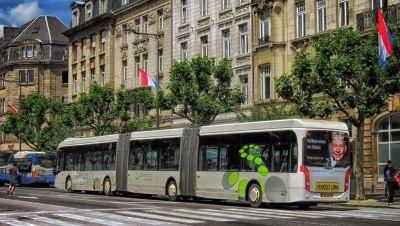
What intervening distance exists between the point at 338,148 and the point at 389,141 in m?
12.4

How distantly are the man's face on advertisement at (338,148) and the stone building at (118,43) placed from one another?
26.5 metres

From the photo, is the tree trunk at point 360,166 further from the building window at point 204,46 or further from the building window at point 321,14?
the building window at point 204,46

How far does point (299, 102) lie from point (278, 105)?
465 inches

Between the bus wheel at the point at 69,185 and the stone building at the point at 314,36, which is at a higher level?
the stone building at the point at 314,36

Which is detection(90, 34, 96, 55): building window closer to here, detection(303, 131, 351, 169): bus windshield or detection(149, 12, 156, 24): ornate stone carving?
detection(149, 12, 156, 24): ornate stone carving

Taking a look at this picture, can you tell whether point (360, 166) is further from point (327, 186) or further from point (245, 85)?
point (245, 85)

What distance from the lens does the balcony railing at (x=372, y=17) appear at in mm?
34125

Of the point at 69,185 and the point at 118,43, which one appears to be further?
the point at 118,43

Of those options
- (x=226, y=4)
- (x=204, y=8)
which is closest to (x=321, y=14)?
(x=226, y=4)

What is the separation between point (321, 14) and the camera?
3966 cm

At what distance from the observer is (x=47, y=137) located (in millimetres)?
64125

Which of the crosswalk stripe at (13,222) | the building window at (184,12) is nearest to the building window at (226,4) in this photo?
the building window at (184,12)

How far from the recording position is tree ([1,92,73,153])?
61.9m

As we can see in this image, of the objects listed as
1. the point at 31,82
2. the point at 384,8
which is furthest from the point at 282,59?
the point at 31,82
